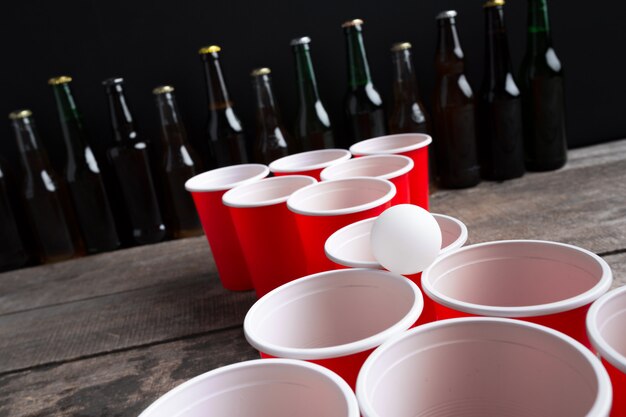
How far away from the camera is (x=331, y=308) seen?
0.54m

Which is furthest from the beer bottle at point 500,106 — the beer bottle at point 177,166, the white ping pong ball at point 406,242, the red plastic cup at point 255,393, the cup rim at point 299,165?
the red plastic cup at point 255,393

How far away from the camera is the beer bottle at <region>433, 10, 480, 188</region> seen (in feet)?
3.90

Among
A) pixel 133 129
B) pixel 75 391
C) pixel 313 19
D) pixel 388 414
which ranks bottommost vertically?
pixel 75 391

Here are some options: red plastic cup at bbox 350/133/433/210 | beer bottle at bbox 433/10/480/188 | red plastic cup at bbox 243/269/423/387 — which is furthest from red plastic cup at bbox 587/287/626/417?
beer bottle at bbox 433/10/480/188

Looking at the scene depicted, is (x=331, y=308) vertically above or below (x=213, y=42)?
below

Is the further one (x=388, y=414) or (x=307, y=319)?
(x=307, y=319)

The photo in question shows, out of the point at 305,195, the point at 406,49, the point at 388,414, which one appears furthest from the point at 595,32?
the point at 388,414

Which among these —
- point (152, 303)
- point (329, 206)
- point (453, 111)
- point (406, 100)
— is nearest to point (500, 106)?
point (453, 111)

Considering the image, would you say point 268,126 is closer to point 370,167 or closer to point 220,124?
point 220,124

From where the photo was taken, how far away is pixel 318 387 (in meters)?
0.36

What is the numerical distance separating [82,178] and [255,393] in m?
0.97

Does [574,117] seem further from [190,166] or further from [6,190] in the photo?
[6,190]

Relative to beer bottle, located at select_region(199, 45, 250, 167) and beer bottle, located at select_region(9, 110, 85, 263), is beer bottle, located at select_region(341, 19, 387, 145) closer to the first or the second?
beer bottle, located at select_region(199, 45, 250, 167)

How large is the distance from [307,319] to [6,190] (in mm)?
989
